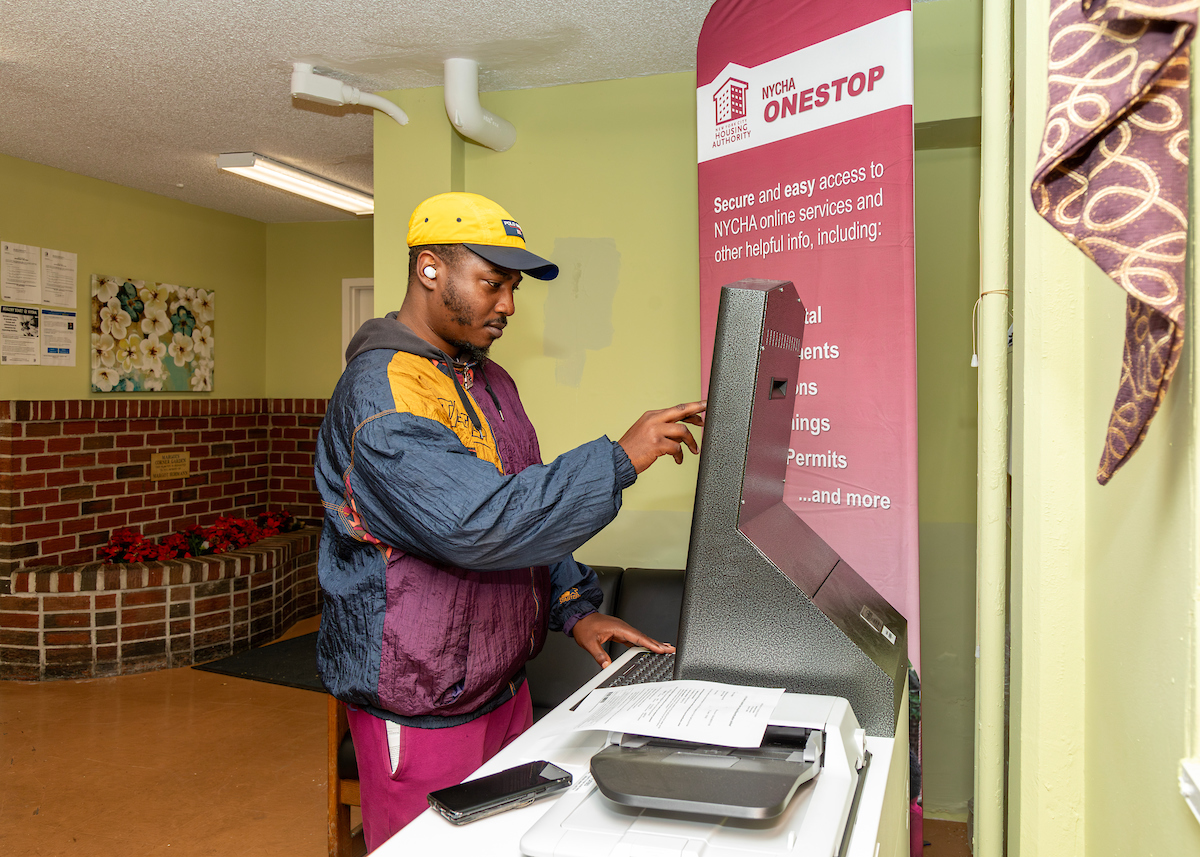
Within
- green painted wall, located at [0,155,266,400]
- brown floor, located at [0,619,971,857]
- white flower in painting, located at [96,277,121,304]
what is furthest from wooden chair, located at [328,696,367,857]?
white flower in painting, located at [96,277,121,304]

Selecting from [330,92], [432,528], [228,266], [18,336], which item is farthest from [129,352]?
[432,528]

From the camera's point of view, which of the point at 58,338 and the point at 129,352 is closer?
the point at 58,338

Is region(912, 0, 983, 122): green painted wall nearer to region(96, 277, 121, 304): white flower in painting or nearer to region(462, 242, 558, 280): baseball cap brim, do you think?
region(462, 242, 558, 280): baseball cap brim

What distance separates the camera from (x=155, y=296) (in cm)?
482

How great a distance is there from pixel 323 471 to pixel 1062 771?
47.8 inches

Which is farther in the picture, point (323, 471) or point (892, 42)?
point (892, 42)

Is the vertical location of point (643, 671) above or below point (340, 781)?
above

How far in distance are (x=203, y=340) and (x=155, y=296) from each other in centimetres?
42

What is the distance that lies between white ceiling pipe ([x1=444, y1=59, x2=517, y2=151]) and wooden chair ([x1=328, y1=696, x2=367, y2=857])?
6.33 feet

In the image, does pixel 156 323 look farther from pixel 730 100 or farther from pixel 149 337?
pixel 730 100

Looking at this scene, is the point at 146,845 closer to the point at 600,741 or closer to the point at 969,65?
the point at 600,741

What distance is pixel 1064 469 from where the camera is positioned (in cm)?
108

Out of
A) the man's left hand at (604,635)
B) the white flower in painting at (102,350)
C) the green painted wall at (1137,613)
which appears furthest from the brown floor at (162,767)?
the green painted wall at (1137,613)

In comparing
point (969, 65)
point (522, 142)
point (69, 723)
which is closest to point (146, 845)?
point (69, 723)
